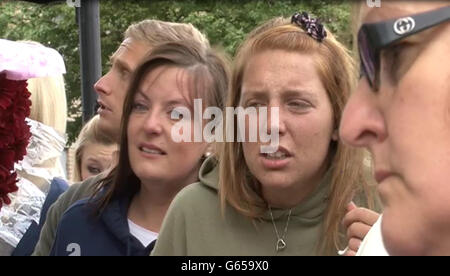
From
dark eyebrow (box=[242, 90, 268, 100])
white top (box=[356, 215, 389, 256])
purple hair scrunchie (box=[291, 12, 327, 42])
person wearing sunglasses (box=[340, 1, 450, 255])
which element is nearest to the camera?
person wearing sunglasses (box=[340, 1, 450, 255])

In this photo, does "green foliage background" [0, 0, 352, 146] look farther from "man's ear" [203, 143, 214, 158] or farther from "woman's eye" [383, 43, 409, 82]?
"woman's eye" [383, 43, 409, 82]

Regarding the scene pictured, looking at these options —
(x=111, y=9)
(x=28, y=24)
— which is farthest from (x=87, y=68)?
(x=28, y=24)

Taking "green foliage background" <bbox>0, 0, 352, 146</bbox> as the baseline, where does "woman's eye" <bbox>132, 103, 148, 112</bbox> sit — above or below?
above

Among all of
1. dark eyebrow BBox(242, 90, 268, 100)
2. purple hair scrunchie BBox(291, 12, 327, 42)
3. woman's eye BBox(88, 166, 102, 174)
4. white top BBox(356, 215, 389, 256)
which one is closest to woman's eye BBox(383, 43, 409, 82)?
white top BBox(356, 215, 389, 256)

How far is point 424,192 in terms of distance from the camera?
0.72m

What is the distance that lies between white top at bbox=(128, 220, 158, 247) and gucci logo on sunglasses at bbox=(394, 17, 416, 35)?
1140 millimetres

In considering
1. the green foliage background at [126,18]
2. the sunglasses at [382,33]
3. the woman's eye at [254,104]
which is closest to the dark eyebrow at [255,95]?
the woman's eye at [254,104]

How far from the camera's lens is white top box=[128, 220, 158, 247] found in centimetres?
175

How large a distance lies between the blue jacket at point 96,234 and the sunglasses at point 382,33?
1025mm

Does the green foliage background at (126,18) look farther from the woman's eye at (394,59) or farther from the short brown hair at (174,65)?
the woman's eye at (394,59)

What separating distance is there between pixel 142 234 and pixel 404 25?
1.16 m

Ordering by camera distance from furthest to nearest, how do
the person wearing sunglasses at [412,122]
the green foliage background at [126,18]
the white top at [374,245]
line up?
the green foliage background at [126,18] < the white top at [374,245] < the person wearing sunglasses at [412,122]

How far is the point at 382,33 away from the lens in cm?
77

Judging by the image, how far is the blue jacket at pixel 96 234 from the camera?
1714mm
